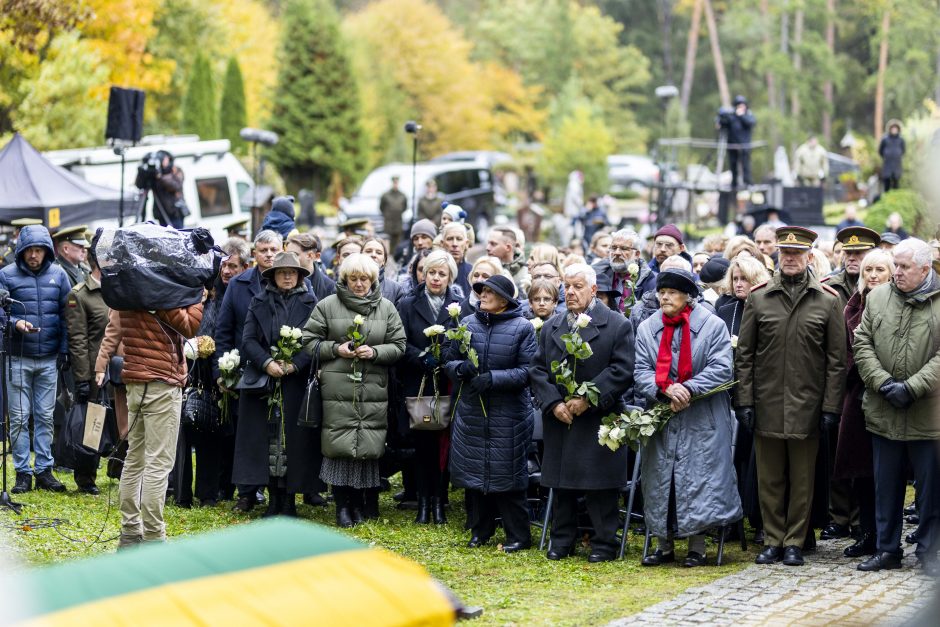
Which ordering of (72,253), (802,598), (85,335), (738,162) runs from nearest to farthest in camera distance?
1. (802,598)
2. (85,335)
3. (72,253)
4. (738,162)

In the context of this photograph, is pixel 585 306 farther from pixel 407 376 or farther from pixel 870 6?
pixel 870 6

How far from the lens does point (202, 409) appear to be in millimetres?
10516

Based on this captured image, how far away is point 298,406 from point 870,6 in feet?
121

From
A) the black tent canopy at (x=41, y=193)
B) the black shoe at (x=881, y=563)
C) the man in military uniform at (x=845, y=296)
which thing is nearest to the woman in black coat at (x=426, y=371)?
the man in military uniform at (x=845, y=296)

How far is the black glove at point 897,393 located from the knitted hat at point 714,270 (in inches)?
101

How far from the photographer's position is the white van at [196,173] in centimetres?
2200

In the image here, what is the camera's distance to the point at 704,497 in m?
8.58

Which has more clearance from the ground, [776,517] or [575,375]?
[575,375]

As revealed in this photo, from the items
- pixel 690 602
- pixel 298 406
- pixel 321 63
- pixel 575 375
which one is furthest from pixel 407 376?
pixel 321 63

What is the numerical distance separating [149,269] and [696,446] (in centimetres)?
368

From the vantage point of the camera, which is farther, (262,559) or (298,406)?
(298,406)

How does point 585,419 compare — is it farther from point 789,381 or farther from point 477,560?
point 789,381

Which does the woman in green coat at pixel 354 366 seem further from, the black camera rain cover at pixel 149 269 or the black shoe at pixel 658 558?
the black shoe at pixel 658 558

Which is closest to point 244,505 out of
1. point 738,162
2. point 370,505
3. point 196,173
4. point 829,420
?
point 370,505
